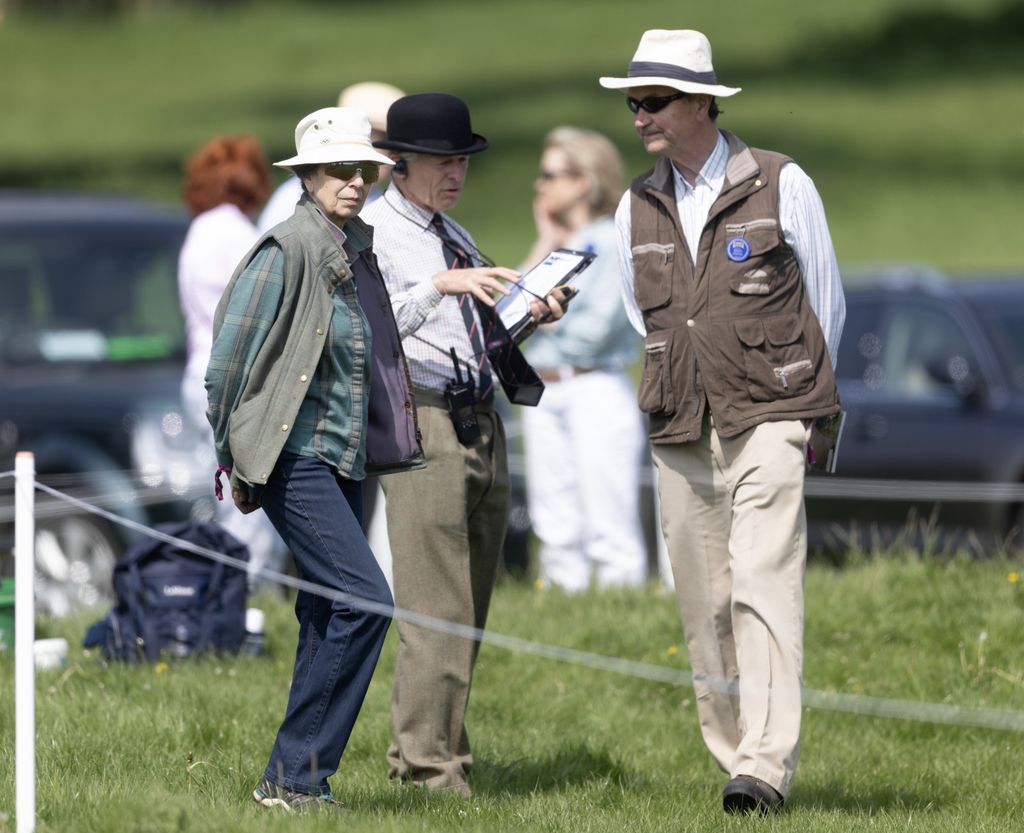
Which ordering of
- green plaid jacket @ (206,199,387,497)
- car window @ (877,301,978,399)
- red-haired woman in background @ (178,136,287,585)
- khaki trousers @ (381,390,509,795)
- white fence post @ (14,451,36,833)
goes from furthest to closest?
car window @ (877,301,978,399) < red-haired woman in background @ (178,136,287,585) < khaki trousers @ (381,390,509,795) < green plaid jacket @ (206,199,387,497) < white fence post @ (14,451,36,833)

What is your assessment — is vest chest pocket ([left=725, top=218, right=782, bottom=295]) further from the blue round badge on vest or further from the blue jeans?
the blue jeans

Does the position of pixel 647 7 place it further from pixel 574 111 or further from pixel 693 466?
pixel 693 466

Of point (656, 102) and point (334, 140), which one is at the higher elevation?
point (656, 102)

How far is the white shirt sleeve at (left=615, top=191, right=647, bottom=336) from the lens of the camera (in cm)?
665

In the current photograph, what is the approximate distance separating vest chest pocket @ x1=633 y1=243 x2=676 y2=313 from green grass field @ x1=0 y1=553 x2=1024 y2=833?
5.07 ft

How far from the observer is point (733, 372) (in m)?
6.38

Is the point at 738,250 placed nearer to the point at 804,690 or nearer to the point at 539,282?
the point at 539,282

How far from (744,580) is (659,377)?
0.69 meters

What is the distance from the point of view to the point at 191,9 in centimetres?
5738

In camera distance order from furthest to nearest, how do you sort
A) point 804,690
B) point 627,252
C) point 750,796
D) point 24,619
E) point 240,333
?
point 804,690 → point 627,252 → point 750,796 → point 240,333 → point 24,619

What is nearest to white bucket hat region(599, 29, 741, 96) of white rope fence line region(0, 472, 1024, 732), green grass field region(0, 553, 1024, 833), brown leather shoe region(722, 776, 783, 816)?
white rope fence line region(0, 472, 1024, 732)

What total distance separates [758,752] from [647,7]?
164ft

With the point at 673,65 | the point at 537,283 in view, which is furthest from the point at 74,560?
the point at 673,65

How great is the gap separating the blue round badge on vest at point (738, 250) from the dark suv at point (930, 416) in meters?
4.31
